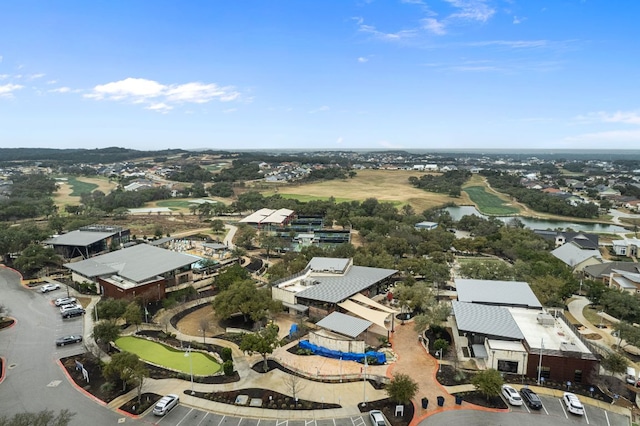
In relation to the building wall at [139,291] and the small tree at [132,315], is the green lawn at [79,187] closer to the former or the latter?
the building wall at [139,291]

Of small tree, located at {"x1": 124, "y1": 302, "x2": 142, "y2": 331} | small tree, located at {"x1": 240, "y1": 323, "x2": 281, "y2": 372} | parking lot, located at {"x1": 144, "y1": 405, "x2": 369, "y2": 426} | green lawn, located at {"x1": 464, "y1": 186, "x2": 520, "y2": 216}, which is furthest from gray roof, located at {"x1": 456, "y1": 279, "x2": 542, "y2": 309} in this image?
green lawn, located at {"x1": 464, "y1": 186, "x2": 520, "y2": 216}

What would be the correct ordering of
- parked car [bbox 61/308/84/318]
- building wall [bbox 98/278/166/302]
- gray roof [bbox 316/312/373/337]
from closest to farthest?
gray roof [bbox 316/312/373/337], parked car [bbox 61/308/84/318], building wall [bbox 98/278/166/302]

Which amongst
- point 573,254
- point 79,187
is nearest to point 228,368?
point 573,254

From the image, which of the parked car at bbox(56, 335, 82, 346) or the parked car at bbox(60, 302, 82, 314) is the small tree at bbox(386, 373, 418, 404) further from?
the parked car at bbox(60, 302, 82, 314)

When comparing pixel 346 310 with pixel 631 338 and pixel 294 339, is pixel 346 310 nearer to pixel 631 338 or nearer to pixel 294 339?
pixel 294 339

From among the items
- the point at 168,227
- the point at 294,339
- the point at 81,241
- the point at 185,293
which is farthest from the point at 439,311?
the point at 168,227

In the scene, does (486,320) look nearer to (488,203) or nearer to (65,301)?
(65,301)
